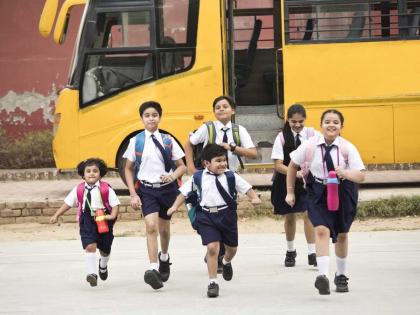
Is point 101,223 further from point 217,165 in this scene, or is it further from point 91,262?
point 217,165

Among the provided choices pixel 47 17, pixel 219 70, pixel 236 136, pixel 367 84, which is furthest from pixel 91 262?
pixel 367 84

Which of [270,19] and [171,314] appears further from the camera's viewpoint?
[270,19]

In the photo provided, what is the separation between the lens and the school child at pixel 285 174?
11.5 m

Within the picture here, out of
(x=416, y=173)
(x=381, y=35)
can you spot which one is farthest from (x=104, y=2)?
(x=416, y=173)

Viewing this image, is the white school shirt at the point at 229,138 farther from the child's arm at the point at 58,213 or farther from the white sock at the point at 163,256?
the child's arm at the point at 58,213

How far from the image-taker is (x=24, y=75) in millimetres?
22516

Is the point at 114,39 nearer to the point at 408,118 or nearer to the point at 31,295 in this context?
the point at 408,118

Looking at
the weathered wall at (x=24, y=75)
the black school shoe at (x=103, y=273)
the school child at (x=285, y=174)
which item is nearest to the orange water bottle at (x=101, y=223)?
the black school shoe at (x=103, y=273)

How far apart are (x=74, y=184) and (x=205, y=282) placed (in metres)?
9.10

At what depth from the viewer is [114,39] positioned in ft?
59.8

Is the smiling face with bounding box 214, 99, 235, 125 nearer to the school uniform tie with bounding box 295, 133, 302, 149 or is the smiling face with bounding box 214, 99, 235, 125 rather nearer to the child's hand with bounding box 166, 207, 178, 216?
the school uniform tie with bounding box 295, 133, 302, 149

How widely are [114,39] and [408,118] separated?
431 cm

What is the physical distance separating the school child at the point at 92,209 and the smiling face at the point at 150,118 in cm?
52

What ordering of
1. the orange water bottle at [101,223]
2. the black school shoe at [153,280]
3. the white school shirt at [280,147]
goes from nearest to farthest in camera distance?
the black school shoe at [153,280] < the orange water bottle at [101,223] < the white school shirt at [280,147]
